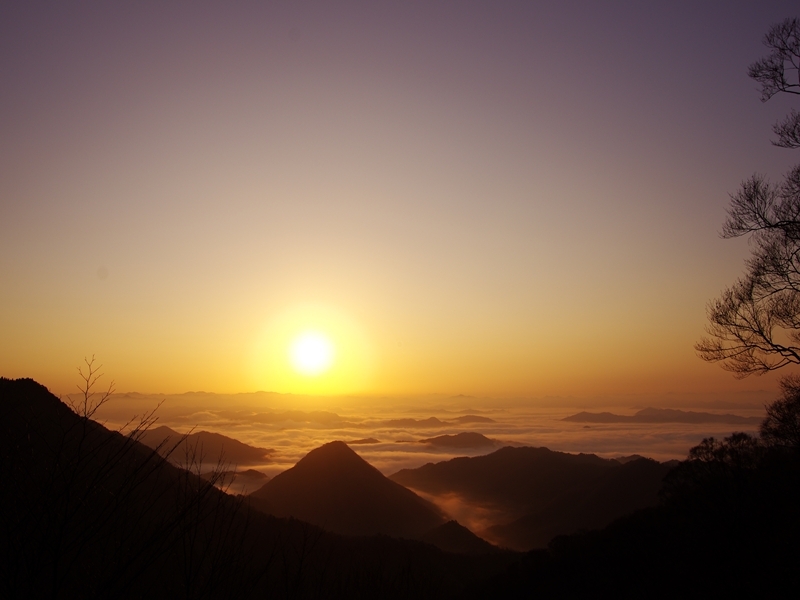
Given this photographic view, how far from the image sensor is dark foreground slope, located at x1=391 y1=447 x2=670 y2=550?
295ft

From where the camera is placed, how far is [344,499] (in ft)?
303

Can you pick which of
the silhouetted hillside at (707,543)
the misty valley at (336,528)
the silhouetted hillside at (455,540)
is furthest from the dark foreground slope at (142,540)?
the silhouetted hillside at (455,540)

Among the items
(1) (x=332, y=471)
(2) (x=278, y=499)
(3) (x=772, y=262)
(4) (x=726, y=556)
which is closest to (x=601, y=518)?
(1) (x=332, y=471)

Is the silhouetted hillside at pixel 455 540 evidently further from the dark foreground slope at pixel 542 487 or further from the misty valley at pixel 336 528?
the dark foreground slope at pixel 542 487

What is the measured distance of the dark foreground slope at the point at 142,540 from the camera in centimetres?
551

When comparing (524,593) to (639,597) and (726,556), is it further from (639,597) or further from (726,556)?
(726,556)

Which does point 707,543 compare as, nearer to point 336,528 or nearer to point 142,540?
point 142,540

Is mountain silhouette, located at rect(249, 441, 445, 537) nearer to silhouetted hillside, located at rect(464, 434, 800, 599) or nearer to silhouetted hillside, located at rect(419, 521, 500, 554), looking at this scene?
silhouetted hillside, located at rect(419, 521, 500, 554)

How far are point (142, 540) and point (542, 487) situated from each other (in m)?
133

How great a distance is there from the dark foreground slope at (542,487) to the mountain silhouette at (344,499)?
17528 mm

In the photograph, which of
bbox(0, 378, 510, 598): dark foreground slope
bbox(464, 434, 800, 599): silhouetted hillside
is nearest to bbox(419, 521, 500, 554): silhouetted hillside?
bbox(0, 378, 510, 598): dark foreground slope

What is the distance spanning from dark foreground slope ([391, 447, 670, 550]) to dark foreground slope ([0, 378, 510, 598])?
119ft

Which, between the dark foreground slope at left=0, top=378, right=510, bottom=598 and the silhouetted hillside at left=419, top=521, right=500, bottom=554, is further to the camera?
the silhouetted hillside at left=419, top=521, right=500, bottom=554

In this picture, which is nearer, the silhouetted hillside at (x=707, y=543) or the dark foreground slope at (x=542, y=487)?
the silhouetted hillside at (x=707, y=543)
